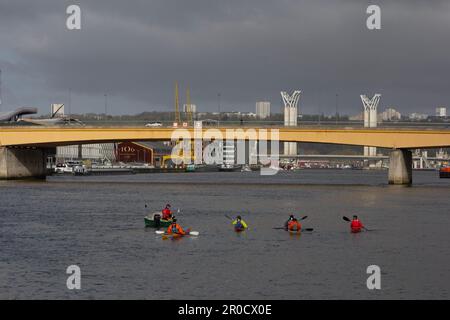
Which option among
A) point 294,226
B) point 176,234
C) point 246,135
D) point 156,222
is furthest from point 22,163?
point 294,226

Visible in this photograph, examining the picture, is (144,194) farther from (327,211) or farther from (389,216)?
(389,216)

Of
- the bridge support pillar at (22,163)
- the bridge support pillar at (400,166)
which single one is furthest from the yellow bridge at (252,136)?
the bridge support pillar at (22,163)

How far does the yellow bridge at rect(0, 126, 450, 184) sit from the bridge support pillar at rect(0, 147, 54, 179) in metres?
0.21

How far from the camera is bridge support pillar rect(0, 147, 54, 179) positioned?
5084 inches

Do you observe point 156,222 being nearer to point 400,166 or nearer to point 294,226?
point 294,226

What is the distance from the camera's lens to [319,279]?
3928 centimetres

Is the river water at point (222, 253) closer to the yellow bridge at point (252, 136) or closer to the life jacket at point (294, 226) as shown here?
the life jacket at point (294, 226)

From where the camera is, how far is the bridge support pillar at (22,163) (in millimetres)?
129125

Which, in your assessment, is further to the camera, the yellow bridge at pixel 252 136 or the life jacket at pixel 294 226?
the yellow bridge at pixel 252 136

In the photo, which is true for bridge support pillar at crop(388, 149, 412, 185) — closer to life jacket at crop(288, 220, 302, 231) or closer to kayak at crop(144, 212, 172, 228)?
life jacket at crop(288, 220, 302, 231)

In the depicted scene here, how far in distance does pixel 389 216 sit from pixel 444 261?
95.0 feet

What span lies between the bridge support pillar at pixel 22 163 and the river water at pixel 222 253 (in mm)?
43417
